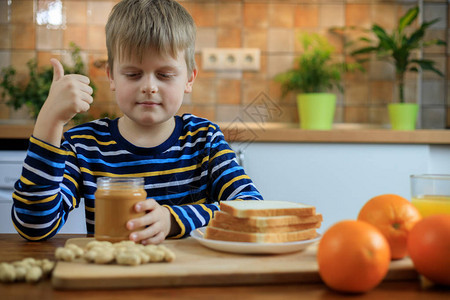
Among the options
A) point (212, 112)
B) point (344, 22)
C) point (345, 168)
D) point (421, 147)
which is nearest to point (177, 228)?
point (345, 168)

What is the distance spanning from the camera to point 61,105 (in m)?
0.86

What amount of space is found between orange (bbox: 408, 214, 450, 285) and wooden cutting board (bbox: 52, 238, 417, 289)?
1.8 inches

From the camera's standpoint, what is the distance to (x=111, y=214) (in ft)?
2.60

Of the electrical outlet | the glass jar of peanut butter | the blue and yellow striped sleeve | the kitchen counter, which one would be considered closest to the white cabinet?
the kitchen counter

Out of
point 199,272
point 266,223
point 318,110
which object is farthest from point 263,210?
point 318,110

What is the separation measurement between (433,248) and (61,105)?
639 millimetres

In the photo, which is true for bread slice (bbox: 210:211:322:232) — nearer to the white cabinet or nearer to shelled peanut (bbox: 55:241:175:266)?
shelled peanut (bbox: 55:241:175:266)

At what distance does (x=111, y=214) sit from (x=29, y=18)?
2.30 metres

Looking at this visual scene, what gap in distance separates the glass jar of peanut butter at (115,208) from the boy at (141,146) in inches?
0.6

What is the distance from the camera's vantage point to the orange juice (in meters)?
0.79

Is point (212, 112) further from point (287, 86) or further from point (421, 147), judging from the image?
point (421, 147)

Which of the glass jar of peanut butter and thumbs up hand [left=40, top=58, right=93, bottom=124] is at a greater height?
thumbs up hand [left=40, top=58, right=93, bottom=124]

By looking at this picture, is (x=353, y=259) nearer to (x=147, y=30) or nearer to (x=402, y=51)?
(x=147, y=30)

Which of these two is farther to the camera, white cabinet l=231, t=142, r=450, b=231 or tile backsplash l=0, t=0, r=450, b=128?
tile backsplash l=0, t=0, r=450, b=128
